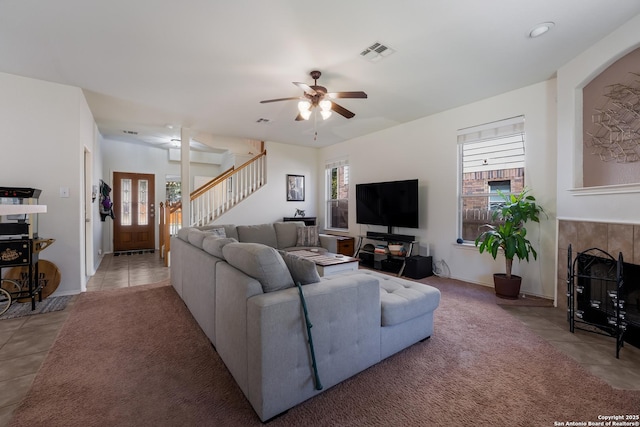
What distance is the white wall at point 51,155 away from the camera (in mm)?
3162

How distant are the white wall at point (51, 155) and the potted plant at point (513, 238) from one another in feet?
16.8

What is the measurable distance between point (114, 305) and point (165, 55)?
2767 mm

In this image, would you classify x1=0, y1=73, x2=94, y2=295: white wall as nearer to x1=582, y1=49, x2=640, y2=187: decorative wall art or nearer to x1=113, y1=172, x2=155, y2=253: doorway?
x1=113, y1=172, x2=155, y2=253: doorway

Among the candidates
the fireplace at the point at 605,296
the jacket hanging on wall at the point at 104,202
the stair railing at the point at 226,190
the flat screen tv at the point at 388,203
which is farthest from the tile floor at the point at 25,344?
the fireplace at the point at 605,296

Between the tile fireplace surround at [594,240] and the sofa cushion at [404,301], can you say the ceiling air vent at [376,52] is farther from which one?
the tile fireplace surround at [594,240]

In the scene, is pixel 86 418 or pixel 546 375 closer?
pixel 86 418

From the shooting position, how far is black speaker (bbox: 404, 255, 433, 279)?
167 inches

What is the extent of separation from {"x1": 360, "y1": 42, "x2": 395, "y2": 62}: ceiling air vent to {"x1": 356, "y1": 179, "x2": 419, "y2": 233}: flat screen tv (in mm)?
2280

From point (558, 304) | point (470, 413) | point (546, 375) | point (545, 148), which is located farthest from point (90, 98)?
point (558, 304)

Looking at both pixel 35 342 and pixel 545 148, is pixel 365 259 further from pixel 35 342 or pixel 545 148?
pixel 35 342

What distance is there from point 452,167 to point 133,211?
23.5 feet

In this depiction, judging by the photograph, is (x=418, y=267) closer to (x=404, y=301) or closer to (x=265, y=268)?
(x=404, y=301)

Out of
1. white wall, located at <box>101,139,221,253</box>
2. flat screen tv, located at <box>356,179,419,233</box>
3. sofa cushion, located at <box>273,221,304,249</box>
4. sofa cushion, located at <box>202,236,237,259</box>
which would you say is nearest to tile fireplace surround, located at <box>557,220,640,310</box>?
flat screen tv, located at <box>356,179,419,233</box>

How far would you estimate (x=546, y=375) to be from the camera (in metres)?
1.87
